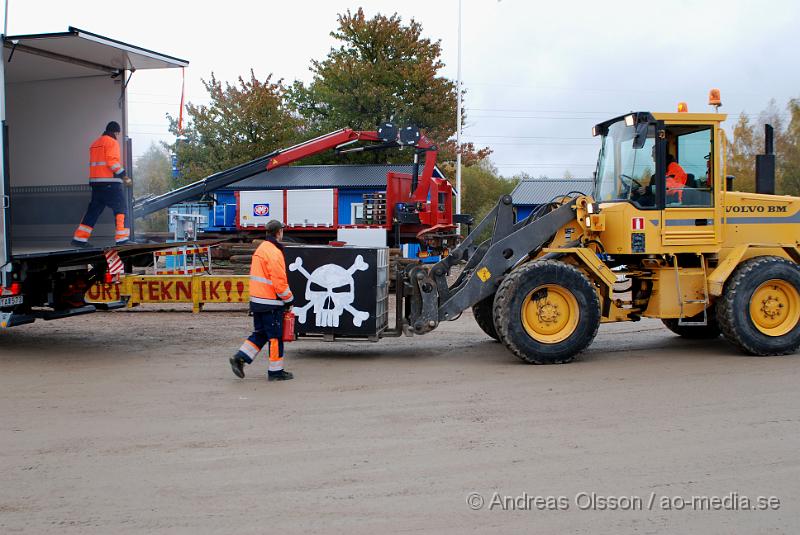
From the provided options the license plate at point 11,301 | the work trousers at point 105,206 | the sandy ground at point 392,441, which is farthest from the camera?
the work trousers at point 105,206

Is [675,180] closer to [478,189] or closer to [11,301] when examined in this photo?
[11,301]

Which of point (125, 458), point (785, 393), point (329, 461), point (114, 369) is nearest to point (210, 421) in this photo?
point (125, 458)

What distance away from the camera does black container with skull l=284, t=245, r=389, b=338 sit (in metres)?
9.97

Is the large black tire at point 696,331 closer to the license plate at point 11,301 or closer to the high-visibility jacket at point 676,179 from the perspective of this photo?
the high-visibility jacket at point 676,179

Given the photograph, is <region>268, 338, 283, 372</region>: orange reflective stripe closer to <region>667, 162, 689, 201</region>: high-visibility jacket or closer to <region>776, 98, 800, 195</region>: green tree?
<region>667, 162, 689, 201</region>: high-visibility jacket

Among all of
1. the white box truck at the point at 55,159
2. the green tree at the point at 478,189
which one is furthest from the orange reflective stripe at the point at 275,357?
the green tree at the point at 478,189

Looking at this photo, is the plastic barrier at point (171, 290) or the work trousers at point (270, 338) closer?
the work trousers at point (270, 338)

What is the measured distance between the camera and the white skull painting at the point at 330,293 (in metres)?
9.98

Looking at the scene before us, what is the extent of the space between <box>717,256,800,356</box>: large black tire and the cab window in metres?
1.03

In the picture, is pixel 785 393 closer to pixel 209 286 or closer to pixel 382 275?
pixel 382 275

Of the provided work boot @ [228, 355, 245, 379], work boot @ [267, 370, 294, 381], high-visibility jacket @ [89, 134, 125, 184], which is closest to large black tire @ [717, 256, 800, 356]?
work boot @ [267, 370, 294, 381]

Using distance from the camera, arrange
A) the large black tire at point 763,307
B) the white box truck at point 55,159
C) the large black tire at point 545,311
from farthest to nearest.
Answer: the white box truck at point 55,159 < the large black tire at point 763,307 < the large black tire at point 545,311
